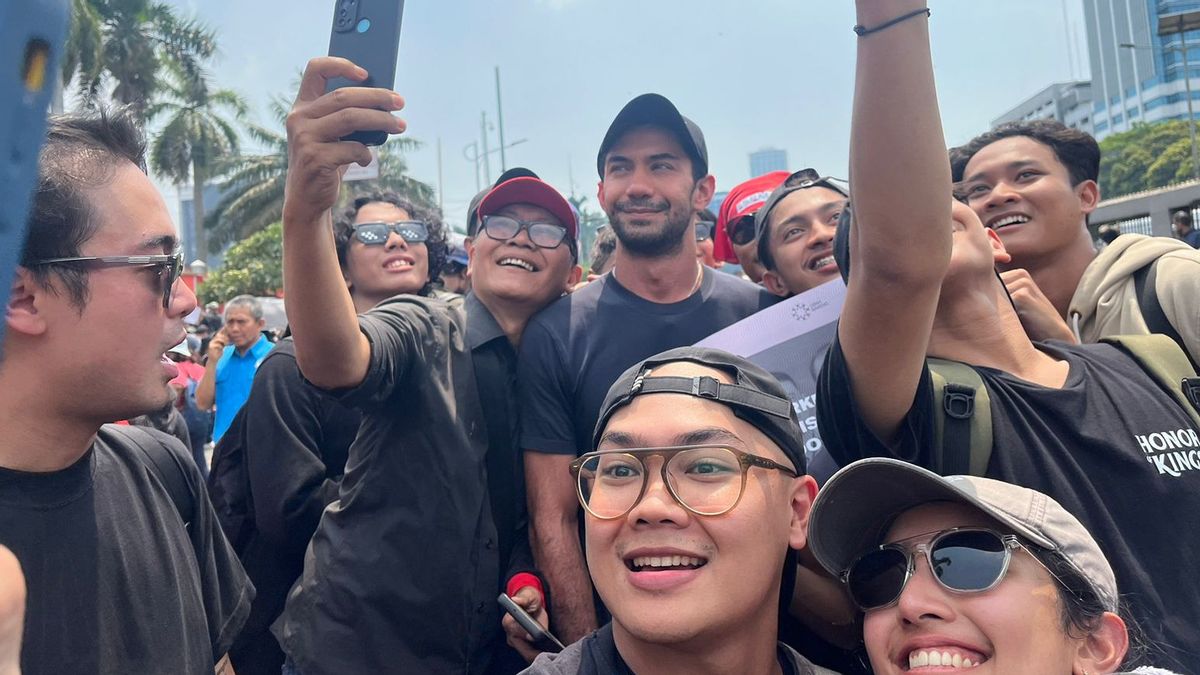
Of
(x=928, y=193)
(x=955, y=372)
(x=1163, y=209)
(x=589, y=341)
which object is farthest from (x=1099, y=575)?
(x=1163, y=209)

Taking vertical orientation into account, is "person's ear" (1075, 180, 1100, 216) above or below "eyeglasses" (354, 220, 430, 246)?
below

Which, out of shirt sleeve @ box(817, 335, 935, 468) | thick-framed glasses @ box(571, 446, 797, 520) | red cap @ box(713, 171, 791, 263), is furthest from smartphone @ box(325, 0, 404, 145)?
red cap @ box(713, 171, 791, 263)

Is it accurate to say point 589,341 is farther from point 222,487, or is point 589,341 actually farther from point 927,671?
point 927,671

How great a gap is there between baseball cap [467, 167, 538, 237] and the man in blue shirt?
3179mm

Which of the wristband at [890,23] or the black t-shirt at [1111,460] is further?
the black t-shirt at [1111,460]

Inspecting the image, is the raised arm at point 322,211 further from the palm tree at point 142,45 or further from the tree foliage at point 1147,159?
the tree foliage at point 1147,159

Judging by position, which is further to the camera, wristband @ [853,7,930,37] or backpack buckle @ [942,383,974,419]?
backpack buckle @ [942,383,974,419]

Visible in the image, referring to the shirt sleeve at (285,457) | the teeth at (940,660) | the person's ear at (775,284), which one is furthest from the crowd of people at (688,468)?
the person's ear at (775,284)

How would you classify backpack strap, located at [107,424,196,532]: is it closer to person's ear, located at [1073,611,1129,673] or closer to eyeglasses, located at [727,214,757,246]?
person's ear, located at [1073,611,1129,673]

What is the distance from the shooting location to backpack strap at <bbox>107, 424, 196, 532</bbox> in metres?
2.29

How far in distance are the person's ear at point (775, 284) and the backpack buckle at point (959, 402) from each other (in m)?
1.61

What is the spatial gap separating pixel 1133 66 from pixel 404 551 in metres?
127

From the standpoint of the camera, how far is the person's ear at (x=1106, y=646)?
1.77m

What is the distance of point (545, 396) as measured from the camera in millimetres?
3250
